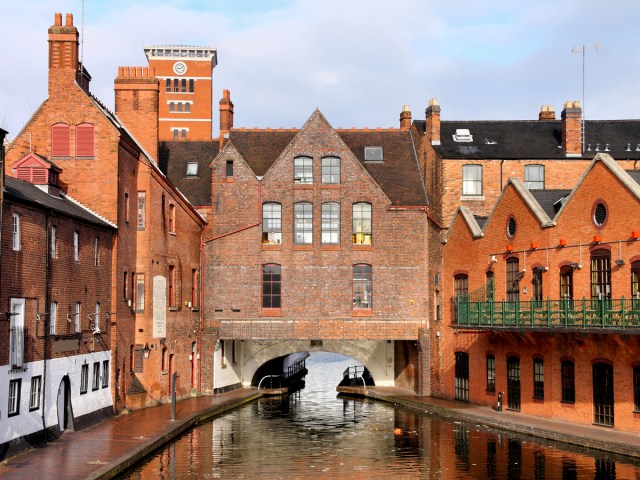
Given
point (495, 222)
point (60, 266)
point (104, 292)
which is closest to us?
point (60, 266)

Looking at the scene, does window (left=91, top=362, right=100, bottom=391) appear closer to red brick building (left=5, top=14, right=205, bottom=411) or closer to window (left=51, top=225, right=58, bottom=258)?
red brick building (left=5, top=14, right=205, bottom=411)

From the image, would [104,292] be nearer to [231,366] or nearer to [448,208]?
[231,366]

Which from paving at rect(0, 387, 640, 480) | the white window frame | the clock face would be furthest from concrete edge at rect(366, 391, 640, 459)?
the clock face

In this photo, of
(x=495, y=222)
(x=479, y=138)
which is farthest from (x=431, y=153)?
(x=495, y=222)

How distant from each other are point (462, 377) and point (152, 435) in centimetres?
1745

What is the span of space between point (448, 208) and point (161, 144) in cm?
1712

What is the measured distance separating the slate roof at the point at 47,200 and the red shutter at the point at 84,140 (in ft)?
6.31

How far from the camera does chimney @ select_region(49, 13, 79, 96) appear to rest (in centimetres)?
3534

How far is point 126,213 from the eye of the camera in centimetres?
3594

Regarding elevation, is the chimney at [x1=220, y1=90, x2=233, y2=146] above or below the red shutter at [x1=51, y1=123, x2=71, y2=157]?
above

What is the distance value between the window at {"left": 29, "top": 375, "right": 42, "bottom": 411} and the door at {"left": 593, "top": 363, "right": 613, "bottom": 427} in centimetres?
1884

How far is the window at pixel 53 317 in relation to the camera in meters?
28.1

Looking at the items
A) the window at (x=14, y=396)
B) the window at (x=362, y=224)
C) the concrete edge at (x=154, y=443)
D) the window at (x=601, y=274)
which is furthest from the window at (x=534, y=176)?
the window at (x=14, y=396)

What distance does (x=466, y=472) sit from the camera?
25.3 metres
